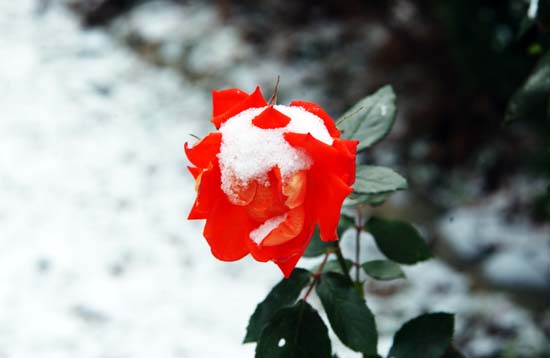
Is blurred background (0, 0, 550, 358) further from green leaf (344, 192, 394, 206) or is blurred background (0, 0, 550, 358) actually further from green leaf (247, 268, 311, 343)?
green leaf (247, 268, 311, 343)

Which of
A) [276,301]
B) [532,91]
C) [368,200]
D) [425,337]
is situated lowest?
[425,337]

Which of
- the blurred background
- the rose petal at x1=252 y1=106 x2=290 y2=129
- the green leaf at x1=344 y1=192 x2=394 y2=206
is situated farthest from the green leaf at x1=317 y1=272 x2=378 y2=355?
the blurred background

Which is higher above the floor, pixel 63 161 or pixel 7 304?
pixel 63 161

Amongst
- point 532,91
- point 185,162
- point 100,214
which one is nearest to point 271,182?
point 532,91

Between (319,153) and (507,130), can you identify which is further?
(507,130)

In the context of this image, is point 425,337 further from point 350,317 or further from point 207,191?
point 207,191

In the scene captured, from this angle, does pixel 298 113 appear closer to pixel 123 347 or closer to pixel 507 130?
pixel 123 347

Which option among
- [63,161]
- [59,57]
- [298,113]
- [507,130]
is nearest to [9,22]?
[59,57]

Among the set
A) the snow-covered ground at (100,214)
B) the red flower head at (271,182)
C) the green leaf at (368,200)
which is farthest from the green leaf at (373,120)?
the snow-covered ground at (100,214)
